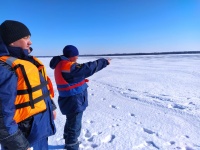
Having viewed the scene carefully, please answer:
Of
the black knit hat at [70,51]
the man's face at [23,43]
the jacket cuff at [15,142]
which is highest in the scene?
the man's face at [23,43]

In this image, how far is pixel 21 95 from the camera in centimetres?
158

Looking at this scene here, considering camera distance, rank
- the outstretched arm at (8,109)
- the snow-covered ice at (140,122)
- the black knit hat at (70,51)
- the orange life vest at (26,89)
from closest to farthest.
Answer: the outstretched arm at (8,109)
the orange life vest at (26,89)
the black knit hat at (70,51)
the snow-covered ice at (140,122)

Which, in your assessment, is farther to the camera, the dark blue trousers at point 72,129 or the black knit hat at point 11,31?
the dark blue trousers at point 72,129

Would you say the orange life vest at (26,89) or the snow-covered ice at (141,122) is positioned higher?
the orange life vest at (26,89)

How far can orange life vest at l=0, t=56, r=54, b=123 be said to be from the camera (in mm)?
1548

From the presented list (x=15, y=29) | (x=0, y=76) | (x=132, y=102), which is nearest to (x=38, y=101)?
(x=0, y=76)

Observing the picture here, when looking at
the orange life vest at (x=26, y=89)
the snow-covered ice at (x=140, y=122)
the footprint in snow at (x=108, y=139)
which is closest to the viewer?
the orange life vest at (x=26, y=89)

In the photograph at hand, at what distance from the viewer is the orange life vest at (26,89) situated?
60.9 inches

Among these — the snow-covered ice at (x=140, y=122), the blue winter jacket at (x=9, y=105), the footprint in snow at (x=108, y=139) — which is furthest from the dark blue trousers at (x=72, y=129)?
the blue winter jacket at (x=9, y=105)

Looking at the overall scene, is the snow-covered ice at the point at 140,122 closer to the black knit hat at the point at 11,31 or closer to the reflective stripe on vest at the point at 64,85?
the reflective stripe on vest at the point at 64,85

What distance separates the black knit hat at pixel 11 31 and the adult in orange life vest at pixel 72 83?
3.30 feet

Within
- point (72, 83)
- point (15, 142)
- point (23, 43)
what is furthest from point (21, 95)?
point (72, 83)

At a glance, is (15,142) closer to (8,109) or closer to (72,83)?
(8,109)

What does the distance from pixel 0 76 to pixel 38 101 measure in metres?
0.40
